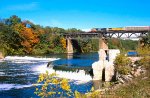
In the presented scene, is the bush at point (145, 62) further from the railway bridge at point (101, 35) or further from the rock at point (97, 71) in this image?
the railway bridge at point (101, 35)

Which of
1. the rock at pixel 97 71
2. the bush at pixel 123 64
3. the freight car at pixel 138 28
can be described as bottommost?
the rock at pixel 97 71

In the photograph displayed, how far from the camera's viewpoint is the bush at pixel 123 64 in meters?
32.8

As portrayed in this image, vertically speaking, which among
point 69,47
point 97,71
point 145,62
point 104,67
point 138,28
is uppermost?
point 138,28

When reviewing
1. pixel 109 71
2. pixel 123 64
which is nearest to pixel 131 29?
pixel 109 71

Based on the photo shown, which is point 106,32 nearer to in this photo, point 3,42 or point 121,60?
point 3,42

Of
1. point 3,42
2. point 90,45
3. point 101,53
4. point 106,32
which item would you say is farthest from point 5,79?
point 90,45

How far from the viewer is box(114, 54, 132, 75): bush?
32797 mm

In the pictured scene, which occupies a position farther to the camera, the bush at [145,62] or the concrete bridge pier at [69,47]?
the concrete bridge pier at [69,47]

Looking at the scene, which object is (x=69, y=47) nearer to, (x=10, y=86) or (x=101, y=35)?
(x=101, y=35)

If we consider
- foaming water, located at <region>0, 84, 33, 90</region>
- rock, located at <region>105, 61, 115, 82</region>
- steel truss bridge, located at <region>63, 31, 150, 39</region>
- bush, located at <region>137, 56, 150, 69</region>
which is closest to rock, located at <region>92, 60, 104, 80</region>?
rock, located at <region>105, 61, 115, 82</region>

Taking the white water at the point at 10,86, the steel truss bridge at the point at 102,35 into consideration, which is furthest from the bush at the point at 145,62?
the steel truss bridge at the point at 102,35

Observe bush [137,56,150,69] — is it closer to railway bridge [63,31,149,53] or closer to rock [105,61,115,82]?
rock [105,61,115,82]

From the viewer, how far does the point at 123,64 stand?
34.4m

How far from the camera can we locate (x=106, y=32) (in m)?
114
